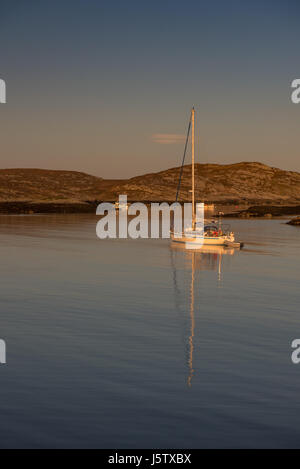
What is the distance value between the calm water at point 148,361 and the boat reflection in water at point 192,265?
0.17m

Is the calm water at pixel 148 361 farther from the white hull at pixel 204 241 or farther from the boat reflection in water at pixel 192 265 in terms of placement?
the white hull at pixel 204 241

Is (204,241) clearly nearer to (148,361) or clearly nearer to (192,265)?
(192,265)

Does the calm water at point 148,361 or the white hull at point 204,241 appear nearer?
the calm water at point 148,361

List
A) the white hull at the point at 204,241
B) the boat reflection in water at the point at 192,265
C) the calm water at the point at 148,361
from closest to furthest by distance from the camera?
the calm water at the point at 148,361
the boat reflection in water at the point at 192,265
the white hull at the point at 204,241

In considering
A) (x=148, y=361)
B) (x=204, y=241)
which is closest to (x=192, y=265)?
(x=204, y=241)

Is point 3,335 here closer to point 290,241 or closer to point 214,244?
point 214,244

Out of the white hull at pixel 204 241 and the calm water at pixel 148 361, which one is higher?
the white hull at pixel 204 241

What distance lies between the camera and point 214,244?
63.8 metres

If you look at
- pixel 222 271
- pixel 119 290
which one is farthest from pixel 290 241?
pixel 119 290

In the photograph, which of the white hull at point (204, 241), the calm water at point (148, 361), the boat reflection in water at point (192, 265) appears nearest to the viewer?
the calm water at point (148, 361)

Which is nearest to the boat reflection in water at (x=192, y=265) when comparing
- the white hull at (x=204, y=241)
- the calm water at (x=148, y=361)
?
the calm water at (x=148, y=361)

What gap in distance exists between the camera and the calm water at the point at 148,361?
536 inches

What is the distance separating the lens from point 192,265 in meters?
48.9
